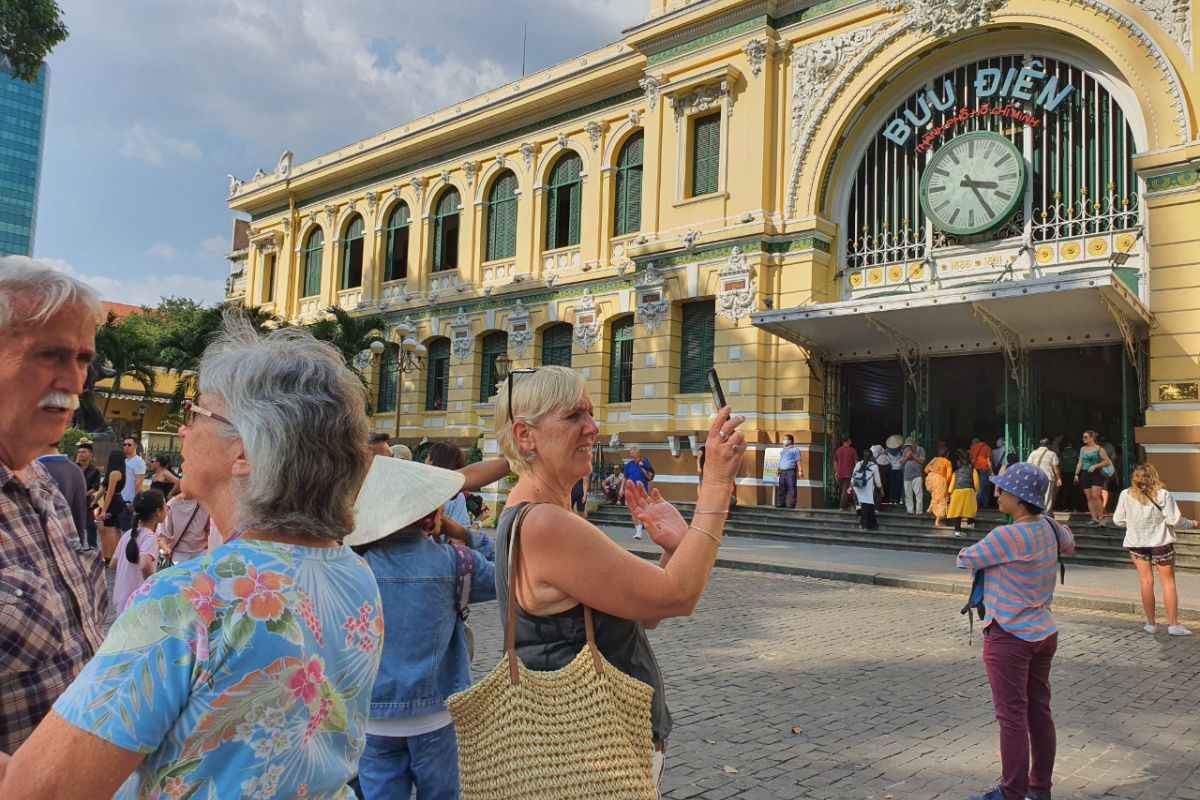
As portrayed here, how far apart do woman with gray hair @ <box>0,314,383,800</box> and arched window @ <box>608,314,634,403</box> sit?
843 inches

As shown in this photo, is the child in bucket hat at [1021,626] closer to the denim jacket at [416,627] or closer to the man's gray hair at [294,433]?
the denim jacket at [416,627]

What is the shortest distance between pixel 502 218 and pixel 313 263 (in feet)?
33.8

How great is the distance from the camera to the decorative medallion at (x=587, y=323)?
78.7 feet

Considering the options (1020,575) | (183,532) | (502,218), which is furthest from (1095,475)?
(502,218)

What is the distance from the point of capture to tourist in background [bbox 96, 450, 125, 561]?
809 cm

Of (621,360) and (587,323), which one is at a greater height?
(587,323)

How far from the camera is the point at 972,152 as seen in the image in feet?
58.3

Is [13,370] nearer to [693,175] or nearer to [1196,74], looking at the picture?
[1196,74]

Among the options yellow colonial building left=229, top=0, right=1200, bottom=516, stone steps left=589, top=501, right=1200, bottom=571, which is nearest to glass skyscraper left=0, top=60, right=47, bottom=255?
yellow colonial building left=229, top=0, right=1200, bottom=516

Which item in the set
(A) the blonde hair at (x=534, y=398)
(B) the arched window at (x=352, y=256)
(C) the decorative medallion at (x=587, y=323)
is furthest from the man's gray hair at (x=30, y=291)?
(B) the arched window at (x=352, y=256)

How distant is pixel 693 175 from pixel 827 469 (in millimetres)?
7856

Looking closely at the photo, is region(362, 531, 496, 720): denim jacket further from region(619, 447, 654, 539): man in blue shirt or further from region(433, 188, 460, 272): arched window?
region(433, 188, 460, 272): arched window

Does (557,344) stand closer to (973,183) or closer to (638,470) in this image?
(638,470)

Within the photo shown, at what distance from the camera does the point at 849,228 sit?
65.8ft
